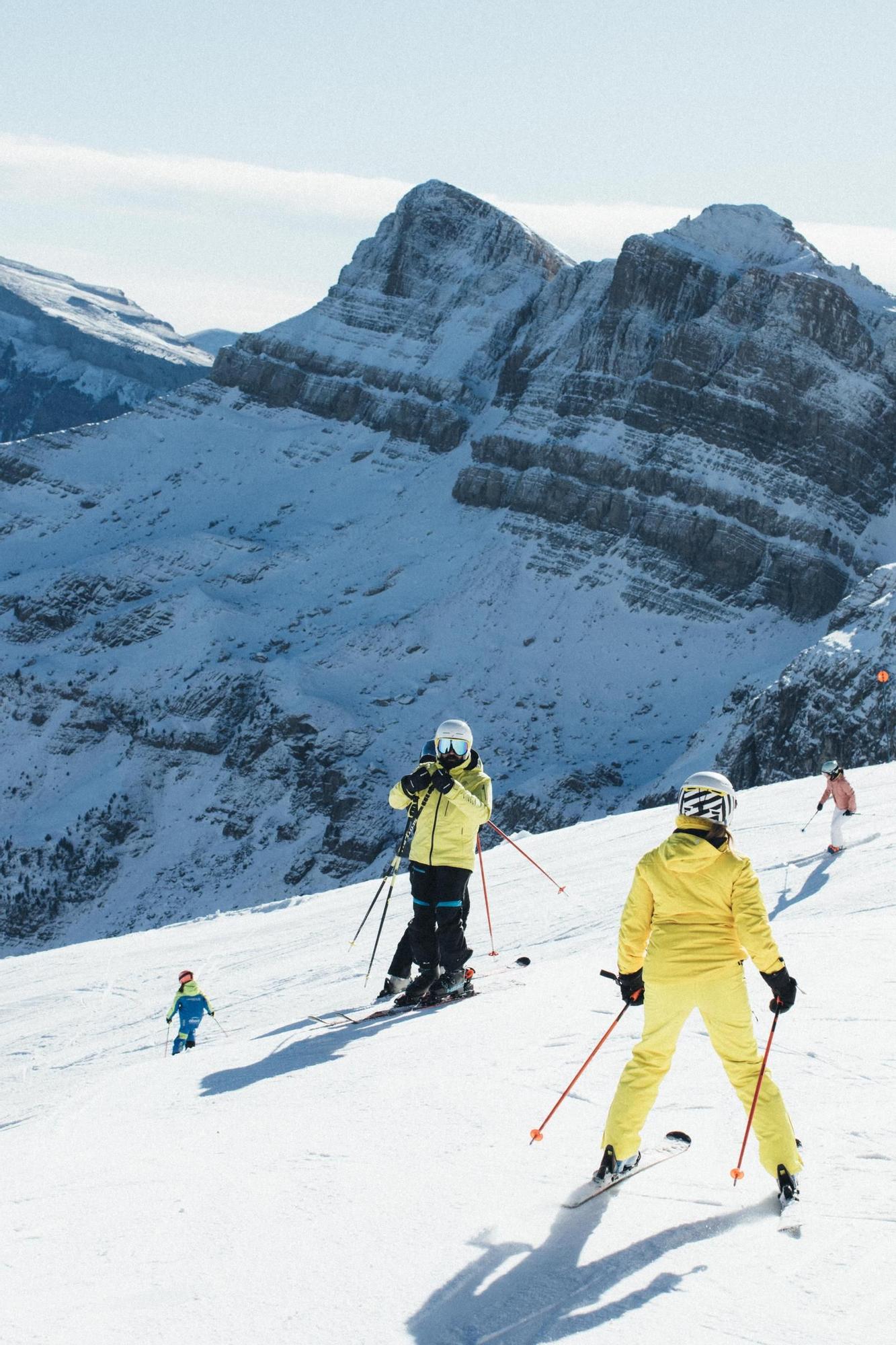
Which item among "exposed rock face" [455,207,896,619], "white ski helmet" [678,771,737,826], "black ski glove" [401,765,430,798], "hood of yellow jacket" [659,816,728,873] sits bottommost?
"black ski glove" [401,765,430,798]

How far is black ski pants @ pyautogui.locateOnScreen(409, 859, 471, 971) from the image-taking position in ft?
36.3

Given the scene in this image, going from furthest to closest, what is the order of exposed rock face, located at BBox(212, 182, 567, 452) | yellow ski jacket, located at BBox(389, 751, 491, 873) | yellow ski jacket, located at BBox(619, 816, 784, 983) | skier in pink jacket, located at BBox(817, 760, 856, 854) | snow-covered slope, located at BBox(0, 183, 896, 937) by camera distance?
exposed rock face, located at BBox(212, 182, 567, 452), snow-covered slope, located at BBox(0, 183, 896, 937), skier in pink jacket, located at BBox(817, 760, 856, 854), yellow ski jacket, located at BBox(389, 751, 491, 873), yellow ski jacket, located at BBox(619, 816, 784, 983)

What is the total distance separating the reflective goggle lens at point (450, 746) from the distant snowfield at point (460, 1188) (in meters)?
1.99

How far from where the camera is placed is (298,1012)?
13.6 m

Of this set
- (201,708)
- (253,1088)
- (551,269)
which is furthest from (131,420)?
(253,1088)

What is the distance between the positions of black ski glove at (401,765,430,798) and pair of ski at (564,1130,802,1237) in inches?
160

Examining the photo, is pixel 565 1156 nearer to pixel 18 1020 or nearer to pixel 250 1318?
pixel 250 1318

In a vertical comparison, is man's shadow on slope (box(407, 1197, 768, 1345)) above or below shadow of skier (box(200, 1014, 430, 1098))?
above

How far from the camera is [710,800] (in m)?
6.58

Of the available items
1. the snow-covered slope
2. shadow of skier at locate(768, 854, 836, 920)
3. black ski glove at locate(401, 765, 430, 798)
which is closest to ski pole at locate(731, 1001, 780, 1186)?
black ski glove at locate(401, 765, 430, 798)

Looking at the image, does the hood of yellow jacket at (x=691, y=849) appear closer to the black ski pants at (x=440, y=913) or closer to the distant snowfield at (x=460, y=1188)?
the distant snowfield at (x=460, y=1188)

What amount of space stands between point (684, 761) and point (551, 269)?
6100 centimetres

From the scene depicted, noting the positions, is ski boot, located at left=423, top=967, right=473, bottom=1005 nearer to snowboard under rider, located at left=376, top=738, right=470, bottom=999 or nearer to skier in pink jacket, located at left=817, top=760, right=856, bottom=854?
snowboard under rider, located at left=376, top=738, right=470, bottom=999

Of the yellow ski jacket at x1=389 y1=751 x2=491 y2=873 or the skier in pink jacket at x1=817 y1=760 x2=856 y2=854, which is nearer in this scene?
the yellow ski jacket at x1=389 y1=751 x2=491 y2=873
